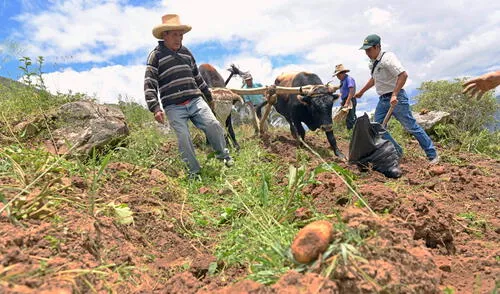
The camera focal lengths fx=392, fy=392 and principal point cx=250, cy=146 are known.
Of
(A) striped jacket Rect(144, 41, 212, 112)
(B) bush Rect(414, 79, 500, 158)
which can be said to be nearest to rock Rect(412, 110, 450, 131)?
(B) bush Rect(414, 79, 500, 158)

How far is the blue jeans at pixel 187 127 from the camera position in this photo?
15.0 feet

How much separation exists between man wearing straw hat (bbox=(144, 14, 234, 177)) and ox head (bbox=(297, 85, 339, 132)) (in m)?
2.97

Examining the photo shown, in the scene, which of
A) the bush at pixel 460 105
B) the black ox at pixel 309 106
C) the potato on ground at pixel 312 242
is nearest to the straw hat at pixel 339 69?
the black ox at pixel 309 106

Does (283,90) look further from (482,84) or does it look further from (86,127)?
(482,84)

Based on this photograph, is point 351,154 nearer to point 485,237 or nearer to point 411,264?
point 485,237

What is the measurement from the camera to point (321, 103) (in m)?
7.19

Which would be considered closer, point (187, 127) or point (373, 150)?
point (373, 150)

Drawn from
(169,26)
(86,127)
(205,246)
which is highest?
(169,26)

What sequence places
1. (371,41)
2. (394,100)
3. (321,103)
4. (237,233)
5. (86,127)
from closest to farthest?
(237,233)
(86,127)
(394,100)
(371,41)
(321,103)

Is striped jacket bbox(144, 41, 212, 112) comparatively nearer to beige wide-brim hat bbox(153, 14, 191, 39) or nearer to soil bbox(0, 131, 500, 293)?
beige wide-brim hat bbox(153, 14, 191, 39)

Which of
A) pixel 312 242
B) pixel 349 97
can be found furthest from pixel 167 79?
pixel 349 97

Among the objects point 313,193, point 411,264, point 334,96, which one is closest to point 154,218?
point 313,193

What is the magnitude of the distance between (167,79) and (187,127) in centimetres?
60

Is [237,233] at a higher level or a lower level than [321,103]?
lower
